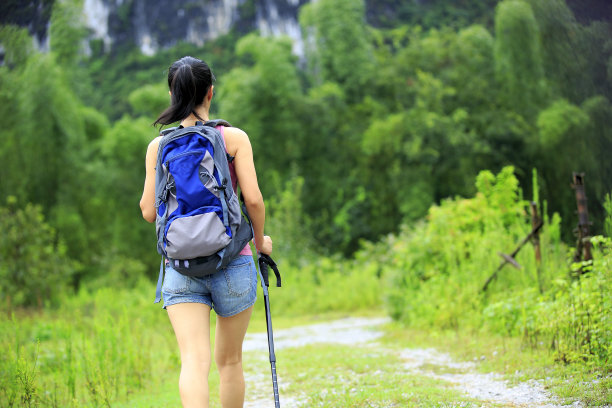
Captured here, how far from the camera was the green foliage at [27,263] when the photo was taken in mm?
10414

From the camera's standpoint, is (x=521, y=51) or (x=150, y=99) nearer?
(x=521, y=51)

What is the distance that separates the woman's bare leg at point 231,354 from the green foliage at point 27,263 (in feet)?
27.8

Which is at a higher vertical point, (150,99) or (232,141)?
(150,99)

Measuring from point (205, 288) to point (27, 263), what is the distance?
9.35 metres

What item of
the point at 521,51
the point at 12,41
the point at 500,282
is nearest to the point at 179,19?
the point at 521,51

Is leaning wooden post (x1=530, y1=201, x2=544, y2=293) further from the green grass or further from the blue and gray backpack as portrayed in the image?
the blue and gray backpack

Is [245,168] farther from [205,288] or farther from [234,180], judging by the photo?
[205,288]

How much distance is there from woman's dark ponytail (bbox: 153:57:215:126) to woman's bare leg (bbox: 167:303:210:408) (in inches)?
28.0

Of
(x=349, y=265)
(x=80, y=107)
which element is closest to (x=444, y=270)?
(x=349, y=265)

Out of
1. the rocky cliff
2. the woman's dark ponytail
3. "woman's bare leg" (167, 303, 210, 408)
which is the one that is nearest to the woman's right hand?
"woman's bare leg" (167, 303, 210, 408)

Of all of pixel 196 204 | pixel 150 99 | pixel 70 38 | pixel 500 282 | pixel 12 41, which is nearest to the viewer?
→ pixel 196 204

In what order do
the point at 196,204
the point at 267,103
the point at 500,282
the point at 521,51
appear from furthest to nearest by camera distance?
1. the point at 267,103
2. the point at 521,51
3. the point at 500,282
4. the point at 196,204

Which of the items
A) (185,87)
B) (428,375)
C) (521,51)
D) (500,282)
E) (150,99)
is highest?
(150,99)

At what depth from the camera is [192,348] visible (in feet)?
7.54
